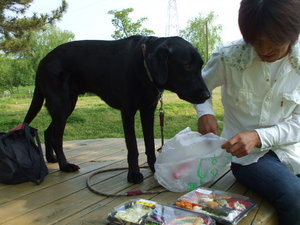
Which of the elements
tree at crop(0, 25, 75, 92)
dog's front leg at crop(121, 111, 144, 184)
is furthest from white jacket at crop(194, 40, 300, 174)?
tree at crop(0, 25, 75, 92)

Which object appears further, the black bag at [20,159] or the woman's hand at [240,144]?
the black bag at [20,159]

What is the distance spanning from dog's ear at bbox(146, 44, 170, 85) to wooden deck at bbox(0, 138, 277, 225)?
660 millimetres

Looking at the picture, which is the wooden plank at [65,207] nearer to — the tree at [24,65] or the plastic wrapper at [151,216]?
the plastic wrapper at [151,216]

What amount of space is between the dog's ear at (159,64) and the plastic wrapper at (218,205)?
25.4 inches

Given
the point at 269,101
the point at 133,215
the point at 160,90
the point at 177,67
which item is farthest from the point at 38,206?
the point at 269,101

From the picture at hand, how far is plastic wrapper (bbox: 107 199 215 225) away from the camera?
1.27 meters

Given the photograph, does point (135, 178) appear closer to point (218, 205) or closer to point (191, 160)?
point (191, 160)

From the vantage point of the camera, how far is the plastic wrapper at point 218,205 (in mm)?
1346

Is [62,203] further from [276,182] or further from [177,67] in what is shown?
[276,182]

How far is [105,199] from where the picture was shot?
172 cm

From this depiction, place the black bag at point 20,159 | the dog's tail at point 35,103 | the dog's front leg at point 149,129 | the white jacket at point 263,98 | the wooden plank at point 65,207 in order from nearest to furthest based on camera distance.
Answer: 1. the wooden plank at point 65,207
2. the white jacket at point 263,98
3. the black bag at point 20,159
4. the dog's front leg at point 149,129
5. the dog's tail at point 35,103

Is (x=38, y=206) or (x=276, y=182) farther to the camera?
(x=38, y=206)

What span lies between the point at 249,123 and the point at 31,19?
5069 mm

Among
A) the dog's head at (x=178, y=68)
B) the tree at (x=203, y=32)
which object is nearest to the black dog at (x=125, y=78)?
the dog's head at (x=178, y=68)
